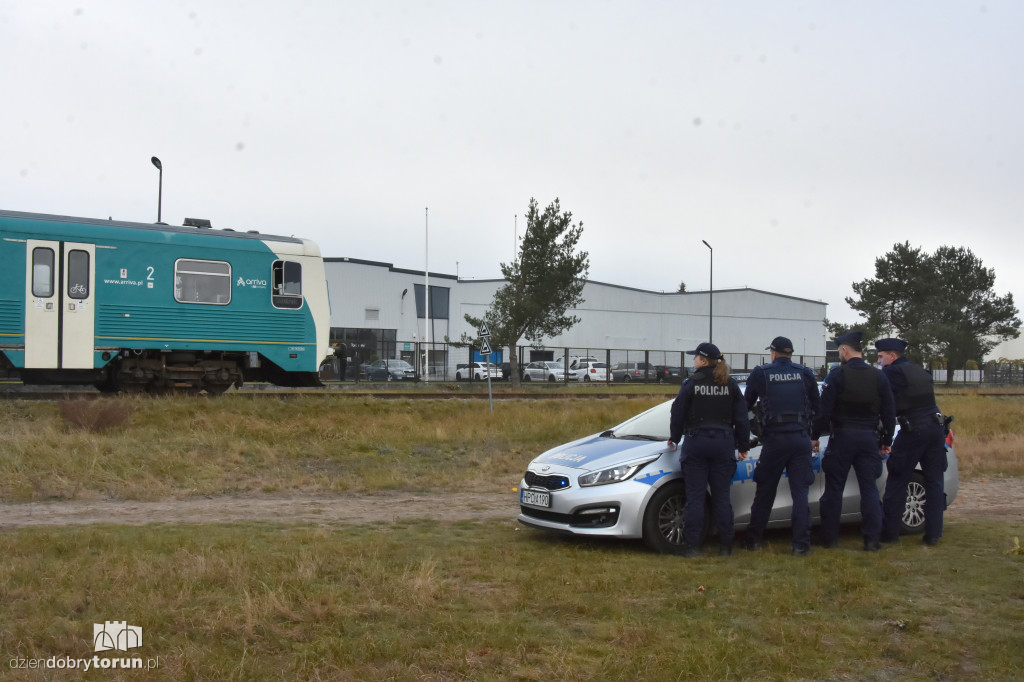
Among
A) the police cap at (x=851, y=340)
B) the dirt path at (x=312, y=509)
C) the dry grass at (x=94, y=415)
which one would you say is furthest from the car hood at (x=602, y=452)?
the dry grass at (x=94, y=415)

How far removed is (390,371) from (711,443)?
31.2 metres

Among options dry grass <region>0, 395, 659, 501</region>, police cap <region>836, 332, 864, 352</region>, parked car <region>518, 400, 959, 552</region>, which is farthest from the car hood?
dry grass <region>0, 395, 659, 501</region>

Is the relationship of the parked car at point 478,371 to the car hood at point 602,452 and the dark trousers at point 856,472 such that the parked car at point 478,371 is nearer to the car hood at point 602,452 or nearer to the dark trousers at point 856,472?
the car hood at point 602,452

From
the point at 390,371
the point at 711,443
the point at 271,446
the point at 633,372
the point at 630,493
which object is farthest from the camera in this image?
the point at 633,372

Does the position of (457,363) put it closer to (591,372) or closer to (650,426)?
(591,372)

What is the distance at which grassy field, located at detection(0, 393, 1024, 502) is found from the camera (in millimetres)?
11312

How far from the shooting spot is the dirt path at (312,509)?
357 inches

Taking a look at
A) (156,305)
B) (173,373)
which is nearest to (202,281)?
(156,305)

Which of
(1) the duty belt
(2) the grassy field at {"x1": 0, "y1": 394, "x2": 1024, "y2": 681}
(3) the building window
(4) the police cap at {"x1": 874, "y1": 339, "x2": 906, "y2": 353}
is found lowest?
(2) the grassy field at {"x1": 0, "y1": 394, "x2": 1024, "y2": 681}

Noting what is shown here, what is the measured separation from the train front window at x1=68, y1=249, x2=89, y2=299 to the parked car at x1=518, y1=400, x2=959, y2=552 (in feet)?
37.2

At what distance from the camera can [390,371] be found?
37.8 meters

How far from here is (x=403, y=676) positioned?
4430mm

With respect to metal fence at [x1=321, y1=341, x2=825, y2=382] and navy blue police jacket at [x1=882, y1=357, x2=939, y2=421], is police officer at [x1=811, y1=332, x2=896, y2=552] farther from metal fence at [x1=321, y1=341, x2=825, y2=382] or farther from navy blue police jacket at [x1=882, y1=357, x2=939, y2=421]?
metal fence at [x1=321, y1=341, x2=825, y2=382]

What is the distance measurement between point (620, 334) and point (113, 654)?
2741 inches
